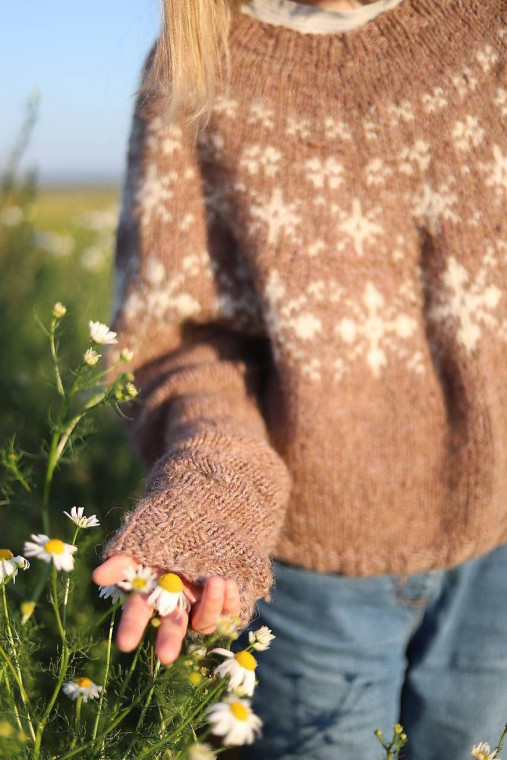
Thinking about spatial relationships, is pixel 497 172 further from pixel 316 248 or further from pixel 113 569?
pixel 113 569

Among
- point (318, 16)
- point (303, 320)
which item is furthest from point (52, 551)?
point (318, 16)

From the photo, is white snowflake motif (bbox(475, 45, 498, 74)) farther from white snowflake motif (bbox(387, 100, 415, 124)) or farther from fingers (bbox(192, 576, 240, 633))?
fingers (bbox(192, 576, 240, 633))

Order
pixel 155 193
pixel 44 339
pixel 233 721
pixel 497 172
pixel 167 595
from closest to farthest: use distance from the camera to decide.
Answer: pixel 233 721, pixel 167 595, pixel 497 172, pixel 155 193, pixel 44 339

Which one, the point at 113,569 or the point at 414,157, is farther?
the point at 414,157

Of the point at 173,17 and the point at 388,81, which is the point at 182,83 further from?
the point at 388,81

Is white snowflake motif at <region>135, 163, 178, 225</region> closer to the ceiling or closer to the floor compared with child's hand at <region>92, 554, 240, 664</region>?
closer to the ceiling

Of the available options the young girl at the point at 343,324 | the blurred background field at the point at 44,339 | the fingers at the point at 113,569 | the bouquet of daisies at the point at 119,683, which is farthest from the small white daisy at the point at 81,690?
the blurred background field at the point at 44,339

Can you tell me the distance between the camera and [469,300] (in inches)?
46.4

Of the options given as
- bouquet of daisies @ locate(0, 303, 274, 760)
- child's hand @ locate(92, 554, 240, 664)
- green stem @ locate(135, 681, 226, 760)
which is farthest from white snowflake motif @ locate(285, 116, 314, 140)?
green stem @ locate(135, 681, 226, 760)

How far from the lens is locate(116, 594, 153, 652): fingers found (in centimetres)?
73

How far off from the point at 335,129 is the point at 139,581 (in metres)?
0.76

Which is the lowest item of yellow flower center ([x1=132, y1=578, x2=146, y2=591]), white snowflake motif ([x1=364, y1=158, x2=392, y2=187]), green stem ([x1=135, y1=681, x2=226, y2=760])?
green stem ([x1=135, y1=681, x2=226, y2=760])

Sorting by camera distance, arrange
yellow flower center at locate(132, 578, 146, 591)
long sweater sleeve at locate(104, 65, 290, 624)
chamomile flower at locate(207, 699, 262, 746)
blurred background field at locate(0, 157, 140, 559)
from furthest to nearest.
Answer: blurred background field at locate(0, 157, 140, 559) < long sweater sleeve at locate(104, 65, 290, 624) < yellow flower center at locate(132, 578, 146, 591) < chamomile flower at locate(207, 699, 262, 746)

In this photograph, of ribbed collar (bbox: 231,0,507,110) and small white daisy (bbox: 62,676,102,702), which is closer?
small white daisy (bbox: 62,676,102,702)
